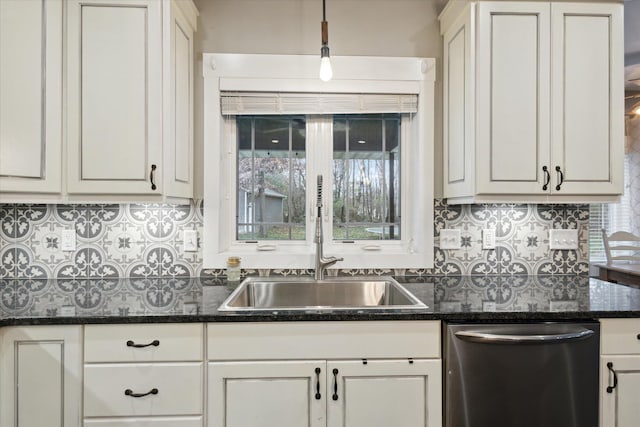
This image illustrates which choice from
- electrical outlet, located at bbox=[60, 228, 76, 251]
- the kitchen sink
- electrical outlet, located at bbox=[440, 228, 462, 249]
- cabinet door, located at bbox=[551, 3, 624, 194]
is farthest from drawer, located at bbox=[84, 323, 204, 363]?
cabinet door, located at bbox=[551, 3, 624, 194]

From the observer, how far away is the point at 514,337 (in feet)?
4.60

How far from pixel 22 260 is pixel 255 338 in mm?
1436

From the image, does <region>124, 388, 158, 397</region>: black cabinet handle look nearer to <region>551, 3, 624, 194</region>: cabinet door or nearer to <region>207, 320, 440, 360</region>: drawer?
<region>207, 320, 440, 360</region>: drawer

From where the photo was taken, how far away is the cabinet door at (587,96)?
5.71 feet

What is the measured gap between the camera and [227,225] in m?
2.13

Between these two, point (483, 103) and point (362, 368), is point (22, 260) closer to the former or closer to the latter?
point (362, 368)

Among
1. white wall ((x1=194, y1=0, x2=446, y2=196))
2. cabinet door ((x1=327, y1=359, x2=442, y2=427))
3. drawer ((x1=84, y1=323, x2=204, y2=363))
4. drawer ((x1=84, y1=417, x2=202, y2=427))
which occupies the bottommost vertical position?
drawer ((x1=84, y1=417, x2=202, y2=427))

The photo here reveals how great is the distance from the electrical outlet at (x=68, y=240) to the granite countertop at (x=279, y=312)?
176mm

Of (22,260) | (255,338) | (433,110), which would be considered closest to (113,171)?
(22,260)

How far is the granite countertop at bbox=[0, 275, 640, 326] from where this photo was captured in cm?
141

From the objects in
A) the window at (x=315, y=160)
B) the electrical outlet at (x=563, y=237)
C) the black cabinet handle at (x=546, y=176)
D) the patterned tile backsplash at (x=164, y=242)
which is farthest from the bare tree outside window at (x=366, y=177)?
the electrical outlet at (x=563, y=237)

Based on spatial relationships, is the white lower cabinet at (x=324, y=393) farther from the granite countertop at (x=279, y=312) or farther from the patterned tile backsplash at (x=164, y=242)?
the patterned tile backsplash at (x=164, y=242)

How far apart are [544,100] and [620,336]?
3.46ft

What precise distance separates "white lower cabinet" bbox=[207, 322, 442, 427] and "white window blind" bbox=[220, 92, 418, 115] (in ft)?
3.77
